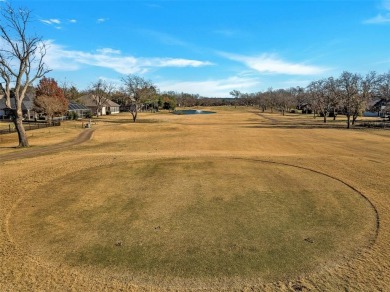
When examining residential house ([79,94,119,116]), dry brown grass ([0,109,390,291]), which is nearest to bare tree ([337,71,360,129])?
dry brown grass ([0,109,390,291])

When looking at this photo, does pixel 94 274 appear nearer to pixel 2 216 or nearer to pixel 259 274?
pixel 259 274

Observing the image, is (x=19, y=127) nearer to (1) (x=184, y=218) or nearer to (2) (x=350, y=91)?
(1) (x=184, y=218)

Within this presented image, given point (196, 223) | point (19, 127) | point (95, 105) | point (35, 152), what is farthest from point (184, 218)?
point (95, 105)

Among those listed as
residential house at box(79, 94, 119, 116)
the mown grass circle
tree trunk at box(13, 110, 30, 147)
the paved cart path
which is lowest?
the mown grass circle

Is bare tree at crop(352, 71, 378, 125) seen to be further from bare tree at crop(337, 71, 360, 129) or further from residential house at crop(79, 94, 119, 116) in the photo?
residential house at crop(79, 94, 119, 116)

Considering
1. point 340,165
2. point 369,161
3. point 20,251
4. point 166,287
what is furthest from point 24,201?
point 369,161

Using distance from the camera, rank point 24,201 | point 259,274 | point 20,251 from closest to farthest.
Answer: point 259,274
point 20,251
point 24,201
